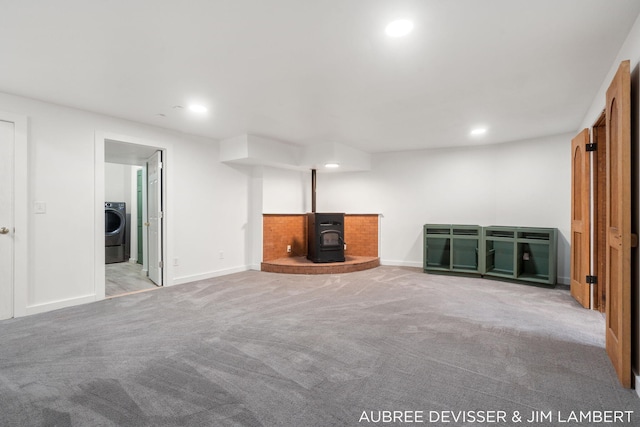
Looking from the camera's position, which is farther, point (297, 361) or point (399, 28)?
point (297, 361)

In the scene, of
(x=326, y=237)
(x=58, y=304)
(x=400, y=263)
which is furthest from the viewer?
(x=400, y=263)

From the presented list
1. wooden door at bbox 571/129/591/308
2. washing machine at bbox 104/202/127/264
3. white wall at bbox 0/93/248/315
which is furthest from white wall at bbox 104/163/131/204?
wooden door at bbox 571/129/591/308

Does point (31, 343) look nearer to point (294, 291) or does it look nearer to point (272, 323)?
point (272, 323)

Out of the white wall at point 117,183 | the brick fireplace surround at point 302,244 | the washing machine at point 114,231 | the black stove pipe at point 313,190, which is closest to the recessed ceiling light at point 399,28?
the brick fireplace surround at point 302,244

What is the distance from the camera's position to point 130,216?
7230 mm

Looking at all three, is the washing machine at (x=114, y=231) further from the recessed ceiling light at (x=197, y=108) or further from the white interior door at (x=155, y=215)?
the recessed ceiling light at (x=197, y=108)

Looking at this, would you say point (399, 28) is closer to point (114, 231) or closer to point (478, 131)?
point (478, 131)

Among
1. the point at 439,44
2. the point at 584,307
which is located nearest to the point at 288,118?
the point at 439,44

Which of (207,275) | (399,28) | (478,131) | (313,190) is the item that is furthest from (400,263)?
(399,28)

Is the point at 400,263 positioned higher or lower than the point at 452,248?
lower

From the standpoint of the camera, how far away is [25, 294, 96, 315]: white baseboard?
3.25 m

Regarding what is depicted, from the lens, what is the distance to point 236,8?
182cm

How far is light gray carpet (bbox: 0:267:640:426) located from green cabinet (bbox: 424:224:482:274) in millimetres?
1451

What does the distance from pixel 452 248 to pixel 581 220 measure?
1.88m
